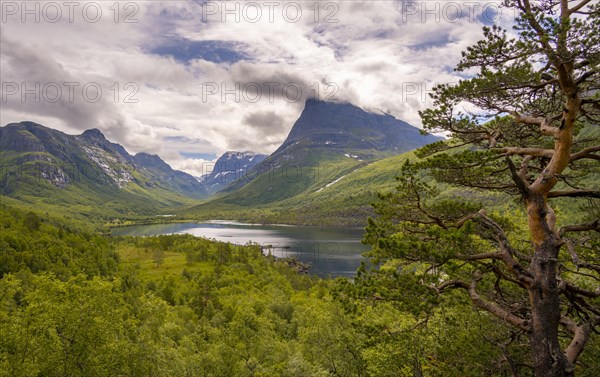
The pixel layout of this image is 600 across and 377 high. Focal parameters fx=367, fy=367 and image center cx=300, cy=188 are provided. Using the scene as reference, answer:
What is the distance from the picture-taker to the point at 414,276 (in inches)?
474

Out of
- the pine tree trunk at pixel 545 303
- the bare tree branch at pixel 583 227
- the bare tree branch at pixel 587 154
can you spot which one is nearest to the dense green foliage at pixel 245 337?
the pine tree trunk at pixel 545 303

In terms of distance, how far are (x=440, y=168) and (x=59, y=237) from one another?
5208 inches

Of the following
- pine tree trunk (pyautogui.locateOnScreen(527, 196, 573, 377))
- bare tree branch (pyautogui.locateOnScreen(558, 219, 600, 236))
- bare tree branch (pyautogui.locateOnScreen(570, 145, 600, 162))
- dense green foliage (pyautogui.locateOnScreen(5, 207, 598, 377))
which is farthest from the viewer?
dense green foliage (pyautogui.locateOnScreen(5, 207, 598, 377))

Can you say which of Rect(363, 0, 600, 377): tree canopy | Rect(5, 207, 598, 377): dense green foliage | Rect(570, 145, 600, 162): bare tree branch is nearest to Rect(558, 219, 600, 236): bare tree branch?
Rect(363, 0, 600, 377): tree canopy

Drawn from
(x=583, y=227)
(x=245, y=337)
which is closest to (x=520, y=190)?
(x=583, y=227)

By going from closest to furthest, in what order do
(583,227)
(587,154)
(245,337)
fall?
1. (583,227)
2. (587,154)
3. (245,337)

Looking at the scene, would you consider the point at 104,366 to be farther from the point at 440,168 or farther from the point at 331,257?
the point at 331,257

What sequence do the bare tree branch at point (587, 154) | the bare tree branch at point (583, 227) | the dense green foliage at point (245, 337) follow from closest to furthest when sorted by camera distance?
1. the bare tree branch at point (583, 227)
2. the bare tree branch at point (587, 154)
3. the dense green foliage at point (245, 337)

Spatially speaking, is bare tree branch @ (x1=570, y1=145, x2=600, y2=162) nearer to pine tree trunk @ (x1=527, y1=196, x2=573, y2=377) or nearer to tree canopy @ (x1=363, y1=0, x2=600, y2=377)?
tree canopy @ (x1=363, y1=0, x2=600, y2=377)

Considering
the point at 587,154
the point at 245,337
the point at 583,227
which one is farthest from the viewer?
the point at 245,337

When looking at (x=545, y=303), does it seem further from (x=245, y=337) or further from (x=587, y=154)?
(x=245, y=337)

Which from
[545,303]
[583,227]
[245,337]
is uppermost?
[583,227]

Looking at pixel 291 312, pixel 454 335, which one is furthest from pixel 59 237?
pixel 454 335

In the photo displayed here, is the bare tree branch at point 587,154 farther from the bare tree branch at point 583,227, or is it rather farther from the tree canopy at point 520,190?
the bare tree branch at point 583,227
